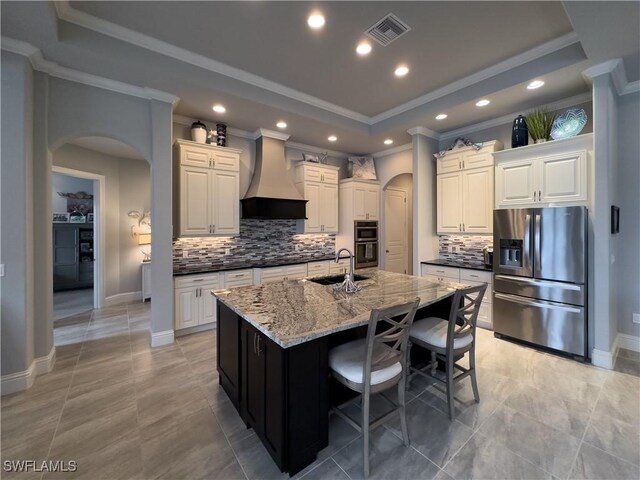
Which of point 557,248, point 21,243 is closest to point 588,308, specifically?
point 557,248

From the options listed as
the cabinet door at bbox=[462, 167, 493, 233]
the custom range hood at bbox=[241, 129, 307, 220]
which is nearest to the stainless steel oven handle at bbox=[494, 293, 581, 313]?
the cabinet door at bbox=[462, 167, 493, 233]

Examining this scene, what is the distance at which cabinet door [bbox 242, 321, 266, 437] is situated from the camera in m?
1.81

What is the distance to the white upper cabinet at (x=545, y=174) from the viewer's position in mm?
3174

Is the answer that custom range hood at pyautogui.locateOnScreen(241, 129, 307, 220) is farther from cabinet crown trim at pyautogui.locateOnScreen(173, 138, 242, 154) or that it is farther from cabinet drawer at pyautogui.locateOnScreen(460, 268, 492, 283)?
cabinet drawer at pyautogui.locateOnScreen(460, 268, 492, 283)

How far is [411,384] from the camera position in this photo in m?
2.60

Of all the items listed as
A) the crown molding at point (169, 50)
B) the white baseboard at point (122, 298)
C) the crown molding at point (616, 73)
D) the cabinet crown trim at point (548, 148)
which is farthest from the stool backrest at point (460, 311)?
the white baseboard at point (122, 298)

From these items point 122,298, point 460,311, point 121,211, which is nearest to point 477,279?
point 460,311

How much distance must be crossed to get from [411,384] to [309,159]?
158 inches

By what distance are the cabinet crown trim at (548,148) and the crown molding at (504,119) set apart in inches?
27.3

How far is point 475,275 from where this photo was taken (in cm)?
402

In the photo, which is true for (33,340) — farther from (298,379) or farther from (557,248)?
(557,248)

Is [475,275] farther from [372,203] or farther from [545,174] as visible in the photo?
[372,203]

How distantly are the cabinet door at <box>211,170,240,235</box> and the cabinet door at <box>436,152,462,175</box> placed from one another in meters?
3.30

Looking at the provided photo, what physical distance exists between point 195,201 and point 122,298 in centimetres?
345
